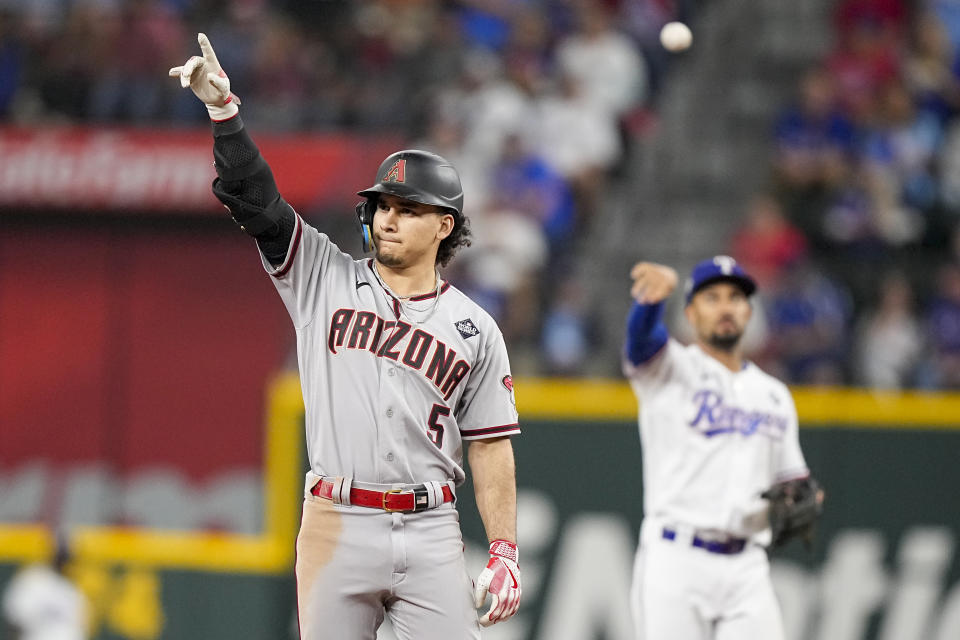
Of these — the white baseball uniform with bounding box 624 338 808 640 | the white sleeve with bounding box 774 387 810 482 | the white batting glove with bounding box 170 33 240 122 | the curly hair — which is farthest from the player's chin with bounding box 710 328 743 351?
the white batting glove with bounding box 170 33 240 122

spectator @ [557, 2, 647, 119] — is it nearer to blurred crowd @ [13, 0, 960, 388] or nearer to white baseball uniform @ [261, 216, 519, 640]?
blurred crowd @ [13, 0, 960, 388]

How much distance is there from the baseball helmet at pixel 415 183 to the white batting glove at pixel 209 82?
0.45 metres

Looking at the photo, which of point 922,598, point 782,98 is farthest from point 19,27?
point 922,598

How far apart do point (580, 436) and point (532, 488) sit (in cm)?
39

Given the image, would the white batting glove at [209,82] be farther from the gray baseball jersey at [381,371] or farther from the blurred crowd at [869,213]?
the blurred crowd at [869,213]

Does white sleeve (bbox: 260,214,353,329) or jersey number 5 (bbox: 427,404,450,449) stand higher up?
white sleeve (bbox: 260,214,353,329)

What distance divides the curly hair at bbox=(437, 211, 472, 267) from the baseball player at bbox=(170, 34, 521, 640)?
112 millimetres

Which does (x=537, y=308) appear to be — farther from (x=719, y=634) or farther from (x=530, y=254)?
(x=719, y=634)

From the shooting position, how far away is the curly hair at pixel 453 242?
4379 millimetres

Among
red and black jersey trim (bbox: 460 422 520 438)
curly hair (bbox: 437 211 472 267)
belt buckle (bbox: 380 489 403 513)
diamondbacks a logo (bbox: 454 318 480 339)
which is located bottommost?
belt buckle (bbox: 380 489 403 513)

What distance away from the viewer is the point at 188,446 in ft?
39.4

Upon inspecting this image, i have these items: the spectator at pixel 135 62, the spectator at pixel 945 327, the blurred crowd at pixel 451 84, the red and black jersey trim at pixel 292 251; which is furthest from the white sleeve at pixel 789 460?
the spectator at pixel 135 62

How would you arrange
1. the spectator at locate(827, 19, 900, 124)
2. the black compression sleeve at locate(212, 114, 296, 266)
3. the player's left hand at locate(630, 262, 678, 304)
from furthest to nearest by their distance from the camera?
the spectator at locate(827, 19, 900, 124), the player's left hand at locate(630, 262, 678, 304), the black compression sleeve at locate(212, 114, 296, 266)

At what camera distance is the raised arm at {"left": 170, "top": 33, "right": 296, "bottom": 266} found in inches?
152
